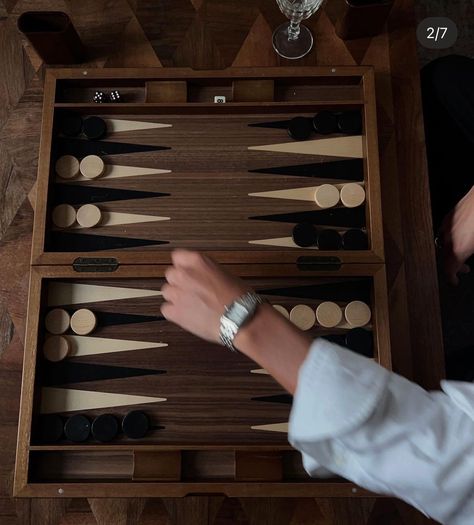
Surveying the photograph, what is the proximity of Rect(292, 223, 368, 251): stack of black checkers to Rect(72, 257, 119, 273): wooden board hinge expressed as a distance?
389 mm

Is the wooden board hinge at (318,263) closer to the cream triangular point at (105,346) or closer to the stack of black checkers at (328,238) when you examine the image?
the stack of black checkers at (328,238)

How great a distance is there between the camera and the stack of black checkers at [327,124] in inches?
46.4

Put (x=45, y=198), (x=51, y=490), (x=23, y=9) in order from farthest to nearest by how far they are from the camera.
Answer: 1. (x=23, y=9)
2. (x=45, y=198)
3. (x=51, y=490)

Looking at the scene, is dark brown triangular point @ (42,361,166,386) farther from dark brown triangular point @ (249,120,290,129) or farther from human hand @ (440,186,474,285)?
human hand @ (440,186,474,285)

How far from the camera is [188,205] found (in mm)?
1171

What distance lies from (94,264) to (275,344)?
0.50m

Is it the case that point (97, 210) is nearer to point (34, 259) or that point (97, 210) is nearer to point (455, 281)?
point (34, 259)

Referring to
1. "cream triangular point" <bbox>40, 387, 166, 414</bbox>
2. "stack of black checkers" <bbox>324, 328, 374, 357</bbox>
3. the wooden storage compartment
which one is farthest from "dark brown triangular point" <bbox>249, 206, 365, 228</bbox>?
"cream triangular point" <bbox>40, 387, 166, 414</bbox>

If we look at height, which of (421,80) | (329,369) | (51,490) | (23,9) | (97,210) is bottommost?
(51,490)

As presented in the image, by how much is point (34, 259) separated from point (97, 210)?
168 millimetres

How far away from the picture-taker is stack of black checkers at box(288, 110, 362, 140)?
1.18 m

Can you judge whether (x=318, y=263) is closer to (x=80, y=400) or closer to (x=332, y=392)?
(x=332, y=392)

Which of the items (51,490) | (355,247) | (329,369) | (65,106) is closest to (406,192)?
(355,247)

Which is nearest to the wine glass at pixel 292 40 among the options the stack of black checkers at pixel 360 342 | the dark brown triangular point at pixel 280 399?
the stack of black checkers at pixel 360 342
